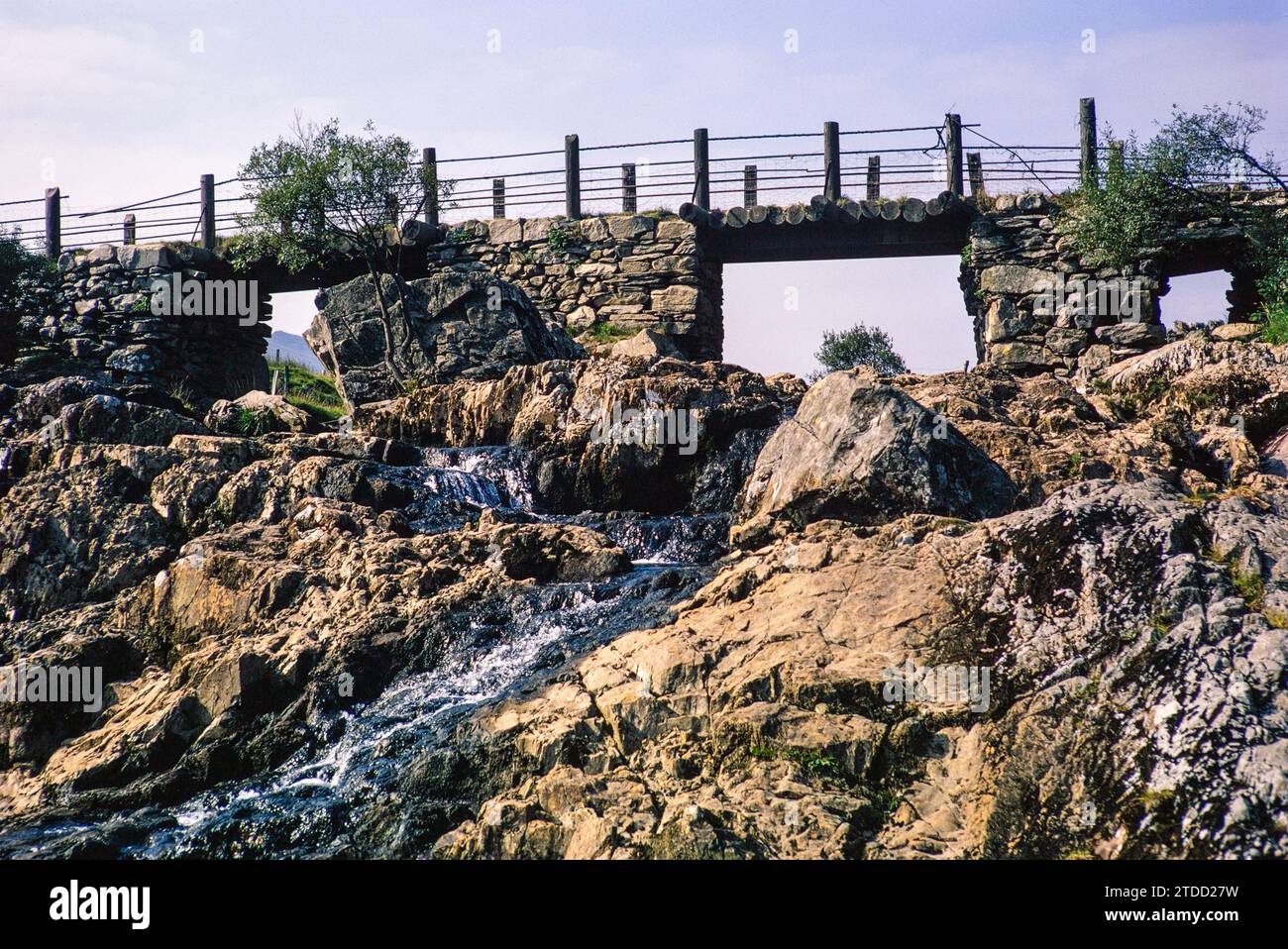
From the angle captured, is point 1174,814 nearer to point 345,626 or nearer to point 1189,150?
point 345,626

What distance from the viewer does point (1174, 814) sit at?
18.5 feet

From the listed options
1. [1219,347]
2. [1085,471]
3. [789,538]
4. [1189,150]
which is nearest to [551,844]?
[789,538]

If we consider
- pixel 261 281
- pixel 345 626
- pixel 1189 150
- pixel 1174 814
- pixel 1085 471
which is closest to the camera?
pixel 1174 814

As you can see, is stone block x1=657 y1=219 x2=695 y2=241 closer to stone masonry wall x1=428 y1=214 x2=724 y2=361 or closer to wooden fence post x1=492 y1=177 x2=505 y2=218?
stone masonry wall x1=428 y1=214 x2=724 y2=361

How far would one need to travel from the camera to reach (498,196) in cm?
2494

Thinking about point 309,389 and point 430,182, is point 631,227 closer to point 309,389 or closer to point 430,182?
point 430,182

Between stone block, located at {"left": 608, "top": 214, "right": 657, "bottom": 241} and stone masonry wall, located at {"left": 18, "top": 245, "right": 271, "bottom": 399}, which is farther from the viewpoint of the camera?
stone masonry wall, located at {"left": 18, "top": 245, "right": 271, "bottom": 399}

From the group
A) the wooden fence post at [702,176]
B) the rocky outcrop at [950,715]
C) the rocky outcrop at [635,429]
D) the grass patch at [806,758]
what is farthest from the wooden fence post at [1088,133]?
the grass patch at [806,758]

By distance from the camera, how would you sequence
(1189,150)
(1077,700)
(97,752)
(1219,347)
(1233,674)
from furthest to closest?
(1189,150)
(1219,347)
(97,752)
(1077,700)
(1233,674)

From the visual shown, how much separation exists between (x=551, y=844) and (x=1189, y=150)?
2046cm

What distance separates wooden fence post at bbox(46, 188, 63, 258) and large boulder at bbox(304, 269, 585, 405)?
10.1 meters

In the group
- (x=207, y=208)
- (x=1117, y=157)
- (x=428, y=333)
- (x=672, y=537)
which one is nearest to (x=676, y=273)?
(x=428, y=333)

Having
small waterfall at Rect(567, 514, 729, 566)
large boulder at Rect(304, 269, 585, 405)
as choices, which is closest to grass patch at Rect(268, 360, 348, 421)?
large boulder at Rect(304, 269, 585, 405)

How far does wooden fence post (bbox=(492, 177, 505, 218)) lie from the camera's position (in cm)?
2492
